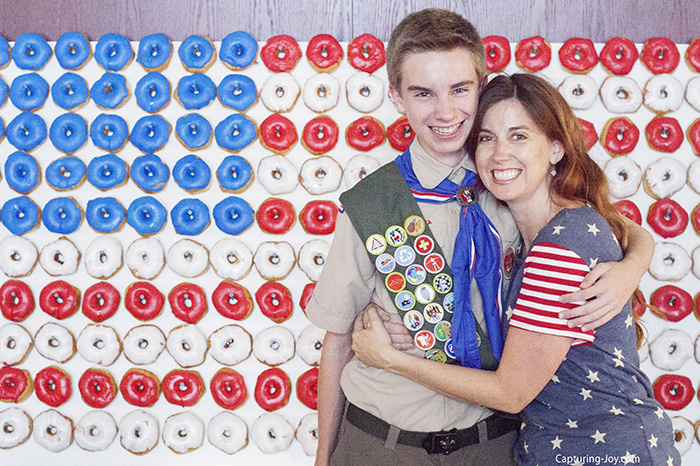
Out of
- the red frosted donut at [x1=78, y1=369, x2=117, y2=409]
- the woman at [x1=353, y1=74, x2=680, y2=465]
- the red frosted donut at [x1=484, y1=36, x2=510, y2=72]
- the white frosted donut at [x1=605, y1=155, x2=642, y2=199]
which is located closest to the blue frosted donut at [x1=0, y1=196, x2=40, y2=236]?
the red frosted donut at [x1=78, y1=369, x2=117, y2=409]

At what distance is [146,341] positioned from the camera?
1738 mm

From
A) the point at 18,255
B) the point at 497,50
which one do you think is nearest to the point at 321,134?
the point at 497,50

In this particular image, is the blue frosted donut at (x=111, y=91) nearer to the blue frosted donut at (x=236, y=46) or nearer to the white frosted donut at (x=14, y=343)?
the blue frosted donut at (x=236, y=46)

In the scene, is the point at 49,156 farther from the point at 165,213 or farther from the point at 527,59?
the point at 527,59

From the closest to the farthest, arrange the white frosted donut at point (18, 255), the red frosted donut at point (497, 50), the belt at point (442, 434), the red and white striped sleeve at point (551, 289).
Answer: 1. the red and white striped sleeve at point (551, 289)
2. the belt at point (442, 434)
3. the red frosted donut at point (497, 50)
4. the white frosted donut at point (18, 255)

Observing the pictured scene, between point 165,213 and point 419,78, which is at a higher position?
point 419,78

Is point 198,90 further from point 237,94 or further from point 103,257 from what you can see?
point 103,257

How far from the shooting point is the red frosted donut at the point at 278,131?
1685 millimetres

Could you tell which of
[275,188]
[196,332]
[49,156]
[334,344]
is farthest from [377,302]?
[49,156]

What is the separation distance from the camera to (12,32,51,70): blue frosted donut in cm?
172

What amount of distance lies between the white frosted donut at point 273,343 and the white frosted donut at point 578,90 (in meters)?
1.12

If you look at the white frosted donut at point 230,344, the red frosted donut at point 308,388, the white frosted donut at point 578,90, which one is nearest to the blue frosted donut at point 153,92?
the white frosted donut at point 230,344

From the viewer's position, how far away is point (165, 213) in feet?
5.63

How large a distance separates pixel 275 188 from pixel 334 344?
63cm
